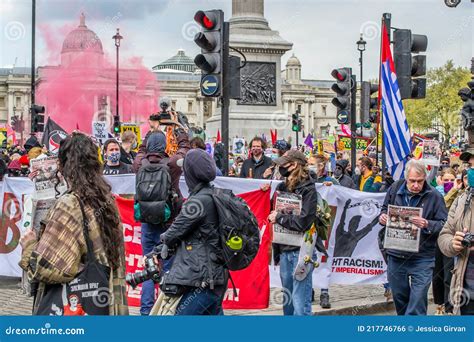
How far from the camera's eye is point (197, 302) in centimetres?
573

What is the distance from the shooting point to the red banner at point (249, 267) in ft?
31.8

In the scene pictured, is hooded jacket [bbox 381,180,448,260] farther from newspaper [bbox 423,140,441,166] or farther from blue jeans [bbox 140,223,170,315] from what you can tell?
newspaper [bbox 423,140,441,166]

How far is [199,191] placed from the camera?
591 centimetres

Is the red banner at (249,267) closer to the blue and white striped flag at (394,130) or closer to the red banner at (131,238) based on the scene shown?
the red banner at (131,238)

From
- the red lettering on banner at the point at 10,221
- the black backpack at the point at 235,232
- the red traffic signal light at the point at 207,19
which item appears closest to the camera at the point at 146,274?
the black backpack at the point at 235,232

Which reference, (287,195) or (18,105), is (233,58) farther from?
(18,105)

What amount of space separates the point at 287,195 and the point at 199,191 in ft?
6.86

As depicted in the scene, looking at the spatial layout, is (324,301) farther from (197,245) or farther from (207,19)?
(197,245)

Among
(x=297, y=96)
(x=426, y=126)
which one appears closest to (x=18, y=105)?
(x=297, y=96)

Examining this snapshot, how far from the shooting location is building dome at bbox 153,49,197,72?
125062 millimetres

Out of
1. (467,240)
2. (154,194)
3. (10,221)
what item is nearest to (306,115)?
(10,221)

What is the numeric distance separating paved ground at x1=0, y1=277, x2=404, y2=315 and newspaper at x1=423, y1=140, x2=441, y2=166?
1.73 m

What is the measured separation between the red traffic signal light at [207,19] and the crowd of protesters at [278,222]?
1266mm

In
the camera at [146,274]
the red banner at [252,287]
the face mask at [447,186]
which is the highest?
the face mask at [447,186]
